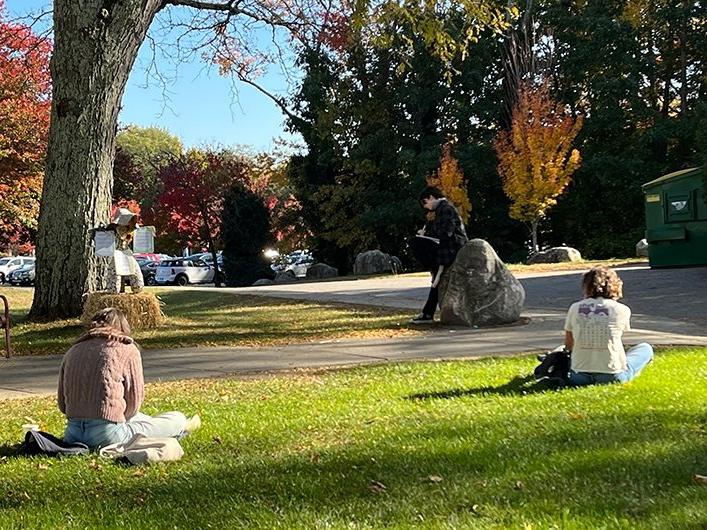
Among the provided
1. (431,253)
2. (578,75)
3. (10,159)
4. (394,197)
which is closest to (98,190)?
(431,253)

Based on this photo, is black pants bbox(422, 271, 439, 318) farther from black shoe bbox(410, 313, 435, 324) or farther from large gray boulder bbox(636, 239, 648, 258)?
large gray boulder bbox(636, 239, 648, 258)

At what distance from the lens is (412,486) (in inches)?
155

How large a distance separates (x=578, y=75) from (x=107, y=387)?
3539 centimetres

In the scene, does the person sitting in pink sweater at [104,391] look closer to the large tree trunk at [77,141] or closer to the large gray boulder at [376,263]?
the large tree trunk at [77,141]

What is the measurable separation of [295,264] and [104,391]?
1778 inches

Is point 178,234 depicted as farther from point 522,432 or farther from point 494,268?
point 522,432

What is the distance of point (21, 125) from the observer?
24.3m

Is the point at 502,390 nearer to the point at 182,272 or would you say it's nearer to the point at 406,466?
the point at 406,466

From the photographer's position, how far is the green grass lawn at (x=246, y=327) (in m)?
11.3

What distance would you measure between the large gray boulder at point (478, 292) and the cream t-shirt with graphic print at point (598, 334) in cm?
511

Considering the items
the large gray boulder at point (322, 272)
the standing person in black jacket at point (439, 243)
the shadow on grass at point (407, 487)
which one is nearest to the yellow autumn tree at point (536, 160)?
the large gray boulder at point (322, 272)

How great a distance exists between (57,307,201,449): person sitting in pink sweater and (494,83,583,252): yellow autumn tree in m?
26.4

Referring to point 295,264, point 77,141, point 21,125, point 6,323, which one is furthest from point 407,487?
point 295,264

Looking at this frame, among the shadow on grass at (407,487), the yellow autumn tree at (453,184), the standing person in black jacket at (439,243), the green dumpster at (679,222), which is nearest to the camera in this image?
the shadow on grass at (407,487)
